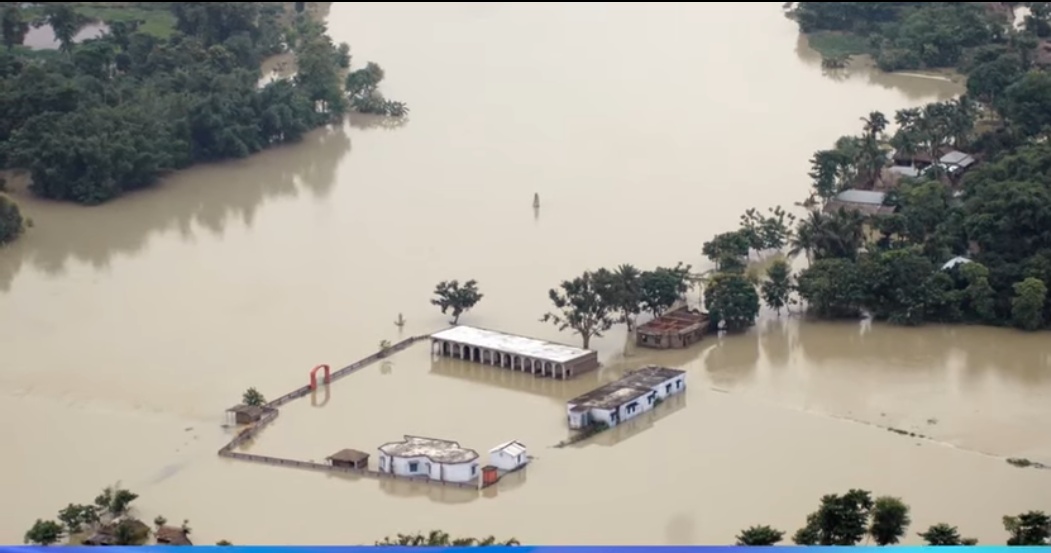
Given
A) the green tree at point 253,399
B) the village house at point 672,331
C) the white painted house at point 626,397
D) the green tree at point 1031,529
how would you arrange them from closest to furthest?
1. the green tree at point 1031,529
2. the white painted house at point 626,397
3. the green tree at point 253,399
4. the village house at point 672,331

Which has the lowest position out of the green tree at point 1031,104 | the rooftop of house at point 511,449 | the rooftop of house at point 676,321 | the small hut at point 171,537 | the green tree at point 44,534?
the small hut at point 171,537

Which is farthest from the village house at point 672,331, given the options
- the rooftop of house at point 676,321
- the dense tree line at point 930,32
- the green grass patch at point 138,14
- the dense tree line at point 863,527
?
the green grass patch at point 138,14

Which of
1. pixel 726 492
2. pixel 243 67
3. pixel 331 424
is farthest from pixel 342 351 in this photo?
pixel 243 67

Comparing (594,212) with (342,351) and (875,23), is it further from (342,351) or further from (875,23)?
(875,23)

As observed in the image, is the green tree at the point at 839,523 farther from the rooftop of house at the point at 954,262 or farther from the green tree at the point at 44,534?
the rooftop of house at the point at 954,262

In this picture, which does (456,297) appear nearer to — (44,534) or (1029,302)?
(1029,302)

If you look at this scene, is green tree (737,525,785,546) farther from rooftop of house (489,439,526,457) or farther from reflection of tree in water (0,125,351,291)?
reflection of tree in water (0,125,351,291)
